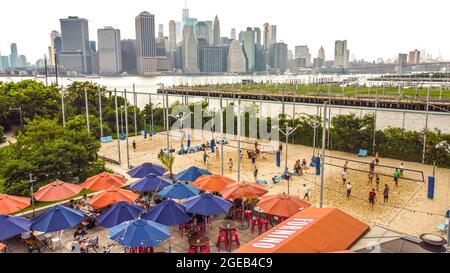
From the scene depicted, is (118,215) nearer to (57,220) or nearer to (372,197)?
(57,220)

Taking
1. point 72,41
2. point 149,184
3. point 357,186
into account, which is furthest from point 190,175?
point 72,41

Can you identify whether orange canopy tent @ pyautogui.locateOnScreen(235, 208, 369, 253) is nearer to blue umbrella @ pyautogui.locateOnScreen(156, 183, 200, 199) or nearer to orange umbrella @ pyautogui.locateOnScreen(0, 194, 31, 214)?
blue umbrella @ pyautogui.locateOnScreen(156, 183, 200, 199)

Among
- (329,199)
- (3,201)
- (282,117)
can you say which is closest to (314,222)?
(3,201)

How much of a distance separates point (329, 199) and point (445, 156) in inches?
475

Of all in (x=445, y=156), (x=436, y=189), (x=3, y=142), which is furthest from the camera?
(x=3, y=142)

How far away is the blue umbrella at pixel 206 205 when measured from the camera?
42.0 feet

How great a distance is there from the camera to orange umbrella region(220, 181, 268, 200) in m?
14.5

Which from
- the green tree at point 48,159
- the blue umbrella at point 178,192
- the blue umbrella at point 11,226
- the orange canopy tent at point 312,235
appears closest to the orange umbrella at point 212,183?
the blue umbrella at point 178,192

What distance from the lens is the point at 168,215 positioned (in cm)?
1241

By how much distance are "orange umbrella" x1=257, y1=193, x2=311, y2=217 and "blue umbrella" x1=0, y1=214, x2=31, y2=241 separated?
7841mm

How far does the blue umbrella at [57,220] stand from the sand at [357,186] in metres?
11.7

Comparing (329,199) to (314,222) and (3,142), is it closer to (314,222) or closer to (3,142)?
(314,222)
